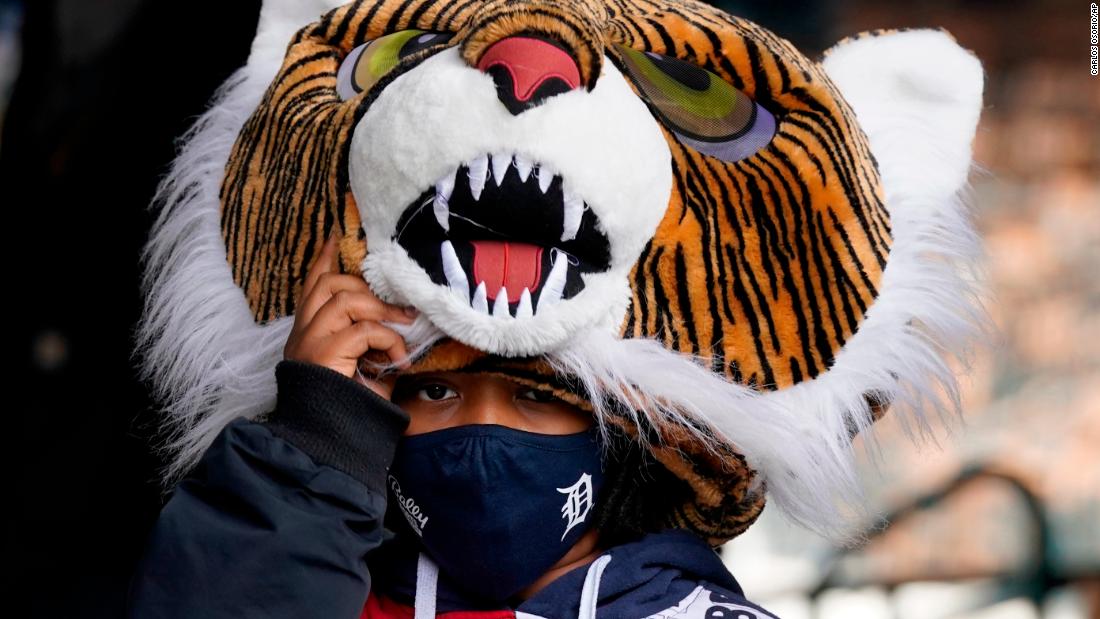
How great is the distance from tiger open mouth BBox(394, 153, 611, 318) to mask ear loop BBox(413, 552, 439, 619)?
41cm

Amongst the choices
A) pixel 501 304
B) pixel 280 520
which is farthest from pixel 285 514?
pixel 501 304

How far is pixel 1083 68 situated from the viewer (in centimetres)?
306

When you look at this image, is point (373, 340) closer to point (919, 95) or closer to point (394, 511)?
point (394, 511)

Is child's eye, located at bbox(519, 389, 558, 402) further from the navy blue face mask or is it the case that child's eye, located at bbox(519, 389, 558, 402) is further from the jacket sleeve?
the jacket sleeve

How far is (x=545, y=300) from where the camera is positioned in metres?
1.28

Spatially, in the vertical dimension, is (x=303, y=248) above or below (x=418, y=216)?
below

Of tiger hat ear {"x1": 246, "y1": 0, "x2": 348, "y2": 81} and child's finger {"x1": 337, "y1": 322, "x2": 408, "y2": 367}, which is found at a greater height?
tiger hat ear {"x1": 246, "y1": 0, "x2": 348, "y2": 81}

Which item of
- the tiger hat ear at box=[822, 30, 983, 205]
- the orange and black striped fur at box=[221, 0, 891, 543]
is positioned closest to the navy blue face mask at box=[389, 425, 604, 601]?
the orange and black striped fur at box=[221, 0, 891, 543]

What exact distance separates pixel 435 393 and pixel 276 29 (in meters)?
0.60

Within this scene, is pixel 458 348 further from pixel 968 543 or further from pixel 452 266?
pixel 968 543

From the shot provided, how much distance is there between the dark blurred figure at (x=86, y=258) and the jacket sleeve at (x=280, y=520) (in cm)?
109

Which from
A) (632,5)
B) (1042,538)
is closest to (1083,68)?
(1042,538)

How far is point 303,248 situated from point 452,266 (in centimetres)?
25

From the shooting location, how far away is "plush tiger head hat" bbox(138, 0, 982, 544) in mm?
1266
